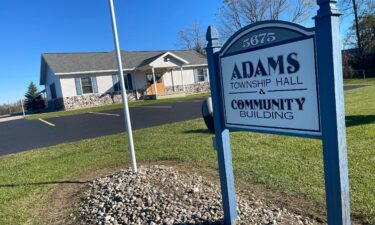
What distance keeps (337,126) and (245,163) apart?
344cm

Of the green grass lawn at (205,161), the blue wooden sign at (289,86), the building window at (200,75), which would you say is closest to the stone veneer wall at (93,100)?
the building window at (200,75)

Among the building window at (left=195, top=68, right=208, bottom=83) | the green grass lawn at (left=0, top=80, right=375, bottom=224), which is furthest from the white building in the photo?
the green grass lawn at (left=0, top=80, right=375, bottom=224)

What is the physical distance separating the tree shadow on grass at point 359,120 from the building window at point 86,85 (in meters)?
22.7

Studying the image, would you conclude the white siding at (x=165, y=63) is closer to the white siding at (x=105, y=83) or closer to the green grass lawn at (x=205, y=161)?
the white siding at (x=105, y=83)

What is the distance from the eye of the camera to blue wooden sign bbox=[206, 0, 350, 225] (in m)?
1.92

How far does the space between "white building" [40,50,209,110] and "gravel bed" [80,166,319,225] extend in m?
22.6

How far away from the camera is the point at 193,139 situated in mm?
7605

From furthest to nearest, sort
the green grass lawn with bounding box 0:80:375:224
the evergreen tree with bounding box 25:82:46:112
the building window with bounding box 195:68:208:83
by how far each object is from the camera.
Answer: the evergreen tree with bounding box 25:82:46:112
the building window with bounding box 195:68:208:83
the green grass lawn with bounding box 0:80:375:224

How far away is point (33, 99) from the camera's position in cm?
3697

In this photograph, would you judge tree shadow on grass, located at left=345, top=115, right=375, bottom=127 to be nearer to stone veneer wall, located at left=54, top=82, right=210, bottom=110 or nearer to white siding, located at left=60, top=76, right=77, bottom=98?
stone veneer wall, located at left=54, top=82, right=210, bottom=110

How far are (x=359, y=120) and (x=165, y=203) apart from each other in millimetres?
6263

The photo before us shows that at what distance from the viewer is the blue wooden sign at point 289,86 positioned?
192 centimetres

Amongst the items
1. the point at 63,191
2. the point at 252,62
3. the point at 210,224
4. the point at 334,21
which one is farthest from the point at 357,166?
the point at 63,191

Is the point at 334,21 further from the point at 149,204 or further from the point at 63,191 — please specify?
the point at 63,191
